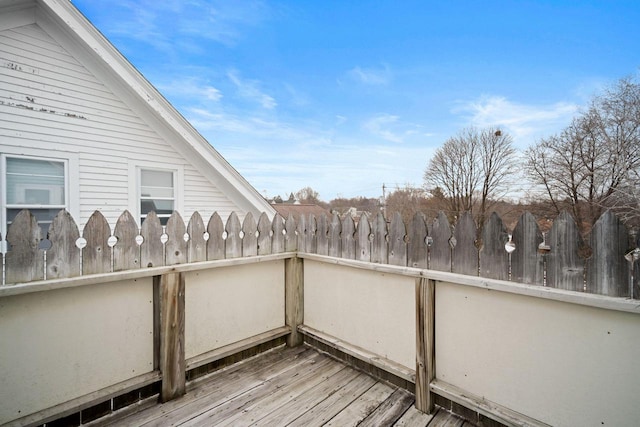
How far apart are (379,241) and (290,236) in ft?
3.93

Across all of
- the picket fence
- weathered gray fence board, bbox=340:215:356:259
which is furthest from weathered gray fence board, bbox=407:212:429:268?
weathered gray fence board, bbox=340:215:356:259

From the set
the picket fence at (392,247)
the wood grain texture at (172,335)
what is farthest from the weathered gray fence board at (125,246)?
the wood grain texture at (172,335)

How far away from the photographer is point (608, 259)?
1487 mm

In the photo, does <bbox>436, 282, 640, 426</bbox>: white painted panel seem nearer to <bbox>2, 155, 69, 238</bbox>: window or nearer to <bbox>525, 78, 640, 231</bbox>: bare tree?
<bbox>2, 155, 69, 238</bbox>: window

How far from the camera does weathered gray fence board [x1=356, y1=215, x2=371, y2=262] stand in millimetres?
2672

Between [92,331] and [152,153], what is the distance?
4259 mm

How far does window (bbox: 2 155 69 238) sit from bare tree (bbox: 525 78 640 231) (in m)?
20.1

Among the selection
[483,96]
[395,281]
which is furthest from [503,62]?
[395,281]

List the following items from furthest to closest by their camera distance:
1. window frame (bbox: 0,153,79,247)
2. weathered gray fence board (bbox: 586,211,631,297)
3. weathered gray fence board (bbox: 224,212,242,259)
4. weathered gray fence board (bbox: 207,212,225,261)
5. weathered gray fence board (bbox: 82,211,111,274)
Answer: window frame (bbox: 0,153,79,247) < weathered gray fence board (bbox: 224,212,242,259) < weathered gray fence board (bbox: 207,212,225,261) < weathered gray fence board (bbox: 82,211,111,274) < weathered gray fence board (bbox: 586,211,631,297)

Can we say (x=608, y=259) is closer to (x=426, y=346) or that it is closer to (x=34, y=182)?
(x=426, y=346)

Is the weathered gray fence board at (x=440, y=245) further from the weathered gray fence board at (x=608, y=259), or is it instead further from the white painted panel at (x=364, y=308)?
the weathered gray fence board at (x=608, y=259)

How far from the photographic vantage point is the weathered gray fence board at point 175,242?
2.41 m

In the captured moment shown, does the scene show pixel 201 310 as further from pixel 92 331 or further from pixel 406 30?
pixel 406 30

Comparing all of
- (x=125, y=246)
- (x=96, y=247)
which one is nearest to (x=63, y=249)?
(x=96, y=247)
